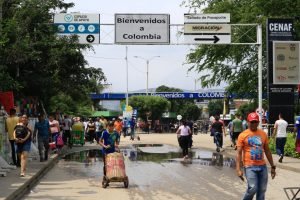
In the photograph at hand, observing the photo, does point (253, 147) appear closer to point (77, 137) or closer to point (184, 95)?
point (77, 137)

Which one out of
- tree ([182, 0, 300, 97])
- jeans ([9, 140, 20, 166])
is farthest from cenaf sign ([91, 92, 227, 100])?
jeans ([9, 140, 20, 166])

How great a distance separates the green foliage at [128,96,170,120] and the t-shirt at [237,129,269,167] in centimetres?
7648

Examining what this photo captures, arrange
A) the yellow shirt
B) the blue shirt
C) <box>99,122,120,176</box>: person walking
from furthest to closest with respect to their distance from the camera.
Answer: the blue shirt → the yellow shirt → <box>99,122,120,176</box>: person walking

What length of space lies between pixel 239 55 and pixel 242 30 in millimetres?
2820

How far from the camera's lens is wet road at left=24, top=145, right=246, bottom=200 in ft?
40.3

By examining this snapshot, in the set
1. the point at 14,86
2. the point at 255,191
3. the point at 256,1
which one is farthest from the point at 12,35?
the point at 256,1

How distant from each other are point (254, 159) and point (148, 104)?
252 ft

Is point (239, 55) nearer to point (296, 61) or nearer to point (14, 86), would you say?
point (296, 61)

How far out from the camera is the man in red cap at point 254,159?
863 centimetres

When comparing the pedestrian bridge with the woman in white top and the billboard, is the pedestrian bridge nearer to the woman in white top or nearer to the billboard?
the billboard

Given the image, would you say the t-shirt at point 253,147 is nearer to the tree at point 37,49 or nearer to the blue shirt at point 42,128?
the blue shirt at point 42,128

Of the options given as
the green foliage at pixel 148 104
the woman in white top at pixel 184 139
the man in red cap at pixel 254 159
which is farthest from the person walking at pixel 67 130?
the green foliage at pixel 148 104

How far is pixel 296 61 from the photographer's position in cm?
2506

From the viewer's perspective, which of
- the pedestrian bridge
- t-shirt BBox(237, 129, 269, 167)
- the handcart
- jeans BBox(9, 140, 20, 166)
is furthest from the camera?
the pedestrian bridge
